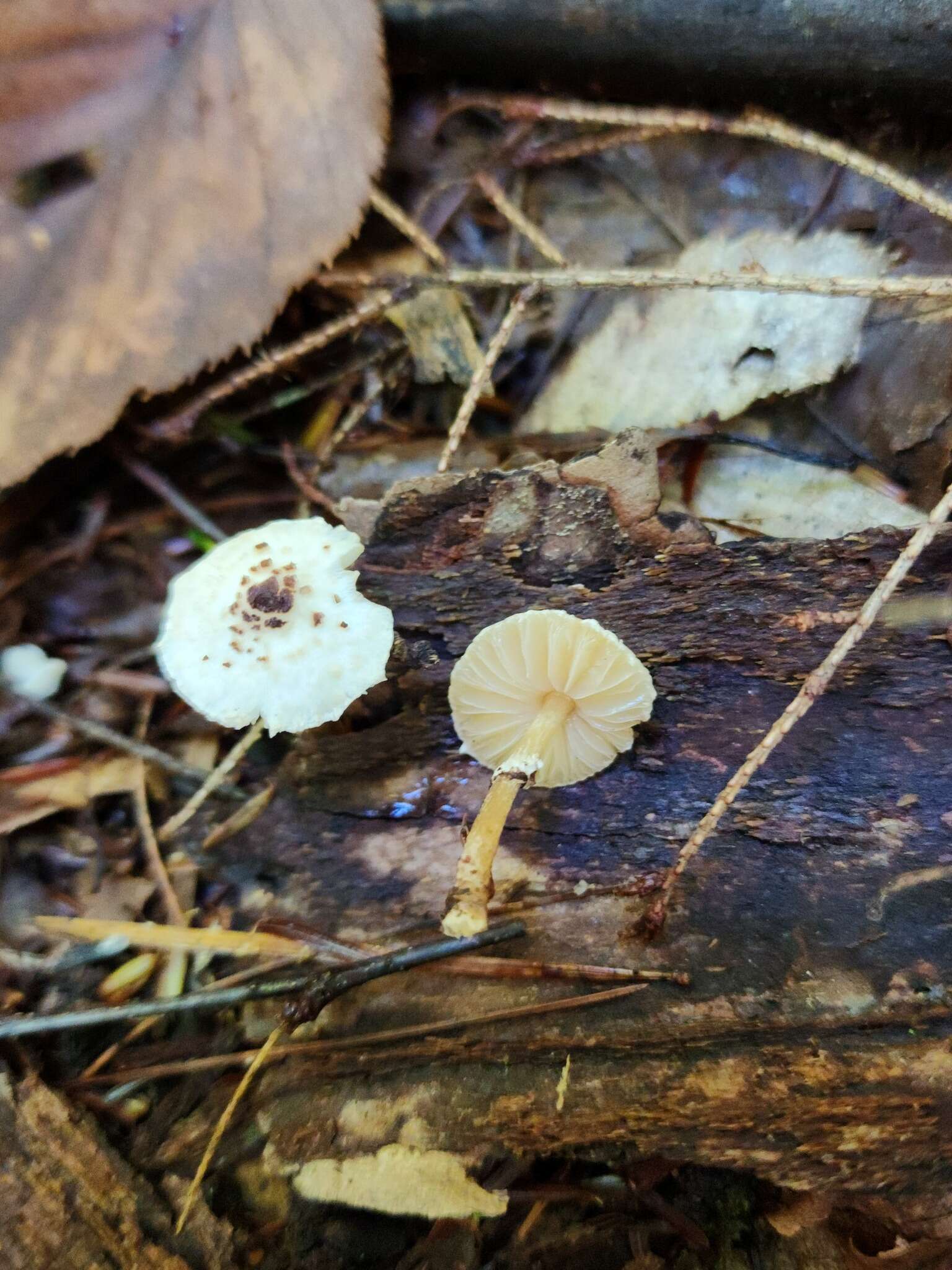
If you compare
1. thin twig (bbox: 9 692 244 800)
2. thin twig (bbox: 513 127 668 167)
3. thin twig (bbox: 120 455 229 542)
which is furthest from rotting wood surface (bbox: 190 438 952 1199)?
thin twig (bbox: 513 127 668 167)

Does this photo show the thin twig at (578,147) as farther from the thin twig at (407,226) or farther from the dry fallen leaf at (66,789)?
the dry fallen leaf at (66,789)

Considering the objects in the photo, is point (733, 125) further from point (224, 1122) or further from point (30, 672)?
point (224, 1122)

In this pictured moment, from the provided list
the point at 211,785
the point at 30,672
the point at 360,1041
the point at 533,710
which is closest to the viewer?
the point at 360,1041

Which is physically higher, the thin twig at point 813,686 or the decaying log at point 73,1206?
the thin twig at point 813,686

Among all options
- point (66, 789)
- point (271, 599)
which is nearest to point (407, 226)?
point (271, 599)

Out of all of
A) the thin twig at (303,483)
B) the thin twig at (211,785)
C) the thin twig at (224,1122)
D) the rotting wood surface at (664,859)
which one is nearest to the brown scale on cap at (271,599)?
the rotting wood surface at (664,859)
